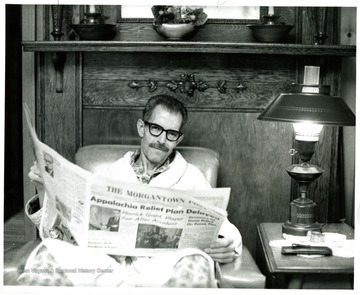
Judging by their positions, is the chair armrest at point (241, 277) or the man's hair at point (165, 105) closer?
the chair armrest at point (241, 277)

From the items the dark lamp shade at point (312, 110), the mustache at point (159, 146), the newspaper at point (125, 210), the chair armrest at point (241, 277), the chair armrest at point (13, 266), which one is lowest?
the chair armrest at point (241, 277)

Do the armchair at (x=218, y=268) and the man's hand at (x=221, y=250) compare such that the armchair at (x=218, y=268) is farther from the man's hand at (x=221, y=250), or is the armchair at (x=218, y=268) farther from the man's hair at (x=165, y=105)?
the man's hair at (x=165, y=105)

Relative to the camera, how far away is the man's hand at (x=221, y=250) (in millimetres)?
1896

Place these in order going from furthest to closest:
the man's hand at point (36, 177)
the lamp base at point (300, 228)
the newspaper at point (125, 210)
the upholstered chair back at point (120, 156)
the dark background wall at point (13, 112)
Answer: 1. the dark background wall at point (13, 112)
2. the upholstered chair back at point (120, 156)
3. the lamp base at point (300, 228)
4. the man's hand at point (36, 177)
5. the newspaper at point (125, 210)

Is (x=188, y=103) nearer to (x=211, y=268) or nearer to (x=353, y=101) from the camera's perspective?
(x=353, y=101)

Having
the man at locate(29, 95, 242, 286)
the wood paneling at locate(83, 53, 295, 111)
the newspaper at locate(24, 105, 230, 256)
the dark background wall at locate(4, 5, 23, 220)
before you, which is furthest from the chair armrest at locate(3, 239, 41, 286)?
the dark background wall at locate(4, 5, 23, 220)

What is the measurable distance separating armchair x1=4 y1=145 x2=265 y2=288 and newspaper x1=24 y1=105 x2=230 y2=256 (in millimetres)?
135

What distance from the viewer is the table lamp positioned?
2.02 meters

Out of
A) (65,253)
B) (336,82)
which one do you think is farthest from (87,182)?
(336,82)

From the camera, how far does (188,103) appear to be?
2.57 metres

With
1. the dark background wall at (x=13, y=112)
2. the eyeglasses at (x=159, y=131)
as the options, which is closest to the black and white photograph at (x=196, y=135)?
the eyeglasses at (x=159, y=131)

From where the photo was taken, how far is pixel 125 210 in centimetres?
178

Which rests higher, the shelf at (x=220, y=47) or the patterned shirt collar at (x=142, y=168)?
the shelf at (x=220, y=47)

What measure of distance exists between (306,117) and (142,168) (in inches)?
26.1
